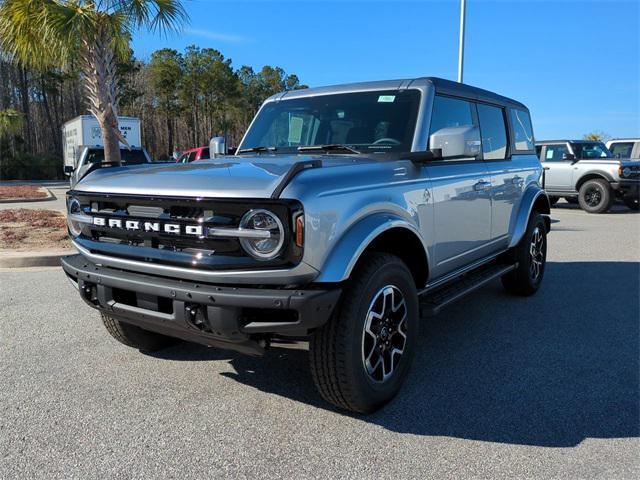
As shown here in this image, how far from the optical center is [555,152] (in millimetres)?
15758

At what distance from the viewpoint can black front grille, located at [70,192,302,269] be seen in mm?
2494

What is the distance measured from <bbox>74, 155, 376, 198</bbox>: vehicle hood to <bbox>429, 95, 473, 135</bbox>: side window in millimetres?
779

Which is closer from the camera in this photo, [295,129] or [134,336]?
[134,336]

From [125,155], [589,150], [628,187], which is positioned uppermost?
[125,155]

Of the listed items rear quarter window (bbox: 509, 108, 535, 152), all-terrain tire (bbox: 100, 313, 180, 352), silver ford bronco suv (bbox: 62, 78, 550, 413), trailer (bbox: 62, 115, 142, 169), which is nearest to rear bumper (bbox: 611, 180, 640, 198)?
rear quarter window (bbox: 509, 108, 535, 152)

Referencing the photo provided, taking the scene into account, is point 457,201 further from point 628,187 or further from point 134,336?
point 628,187

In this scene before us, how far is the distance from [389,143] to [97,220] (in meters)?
1.97

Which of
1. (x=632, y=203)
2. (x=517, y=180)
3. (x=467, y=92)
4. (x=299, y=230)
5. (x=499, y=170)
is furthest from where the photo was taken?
(x=632, y=203)

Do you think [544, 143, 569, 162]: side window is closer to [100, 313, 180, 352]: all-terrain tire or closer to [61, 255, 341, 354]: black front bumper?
[100, 313, 180, 352]: all-terrain tire

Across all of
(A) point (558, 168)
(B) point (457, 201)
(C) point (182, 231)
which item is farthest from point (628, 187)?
(C) point (182, 231)

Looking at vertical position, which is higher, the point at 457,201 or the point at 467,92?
the point at 467,92

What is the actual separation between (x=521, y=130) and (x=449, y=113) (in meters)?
2.04

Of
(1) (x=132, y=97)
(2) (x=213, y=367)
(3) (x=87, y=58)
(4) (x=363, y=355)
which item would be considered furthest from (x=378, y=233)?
(1) (x=132, y=97)

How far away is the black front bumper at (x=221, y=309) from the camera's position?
96.8 inches
